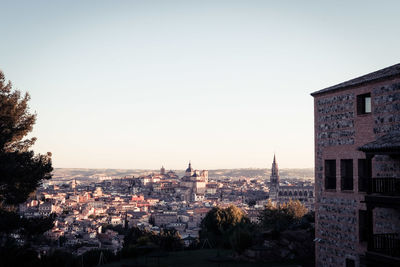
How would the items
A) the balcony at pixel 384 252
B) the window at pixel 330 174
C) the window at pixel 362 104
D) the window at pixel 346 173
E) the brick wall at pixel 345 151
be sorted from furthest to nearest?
1. the window at pixel 330 174
2. the window at pixel 346 173
3. the window at pixel 362 104
4. the brick wall at pixel 345 151
5. the balcony at pixel 384 252

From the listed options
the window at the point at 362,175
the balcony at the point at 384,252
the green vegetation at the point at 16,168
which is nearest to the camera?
the balcony at the point at 384,252

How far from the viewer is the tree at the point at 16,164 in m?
23.7

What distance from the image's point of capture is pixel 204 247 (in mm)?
38781

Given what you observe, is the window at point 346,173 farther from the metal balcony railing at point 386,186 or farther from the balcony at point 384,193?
the metal balcony railing at point 386,186

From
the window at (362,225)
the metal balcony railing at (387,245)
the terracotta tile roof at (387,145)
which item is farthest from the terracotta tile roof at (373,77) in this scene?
the metal balcony railing at (387,245)

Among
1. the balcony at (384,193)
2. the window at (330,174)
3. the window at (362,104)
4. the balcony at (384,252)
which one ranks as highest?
the window at (362,104)

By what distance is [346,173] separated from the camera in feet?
60.9

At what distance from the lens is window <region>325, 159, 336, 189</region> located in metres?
19.2

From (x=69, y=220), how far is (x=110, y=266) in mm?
158160

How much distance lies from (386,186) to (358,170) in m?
3.24

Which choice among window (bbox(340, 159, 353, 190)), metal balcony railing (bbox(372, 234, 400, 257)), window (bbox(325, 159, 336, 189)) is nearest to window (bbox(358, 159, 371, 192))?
window (bbox(340, 159, 353, 190))

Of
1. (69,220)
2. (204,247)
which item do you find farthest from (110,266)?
(69,220)

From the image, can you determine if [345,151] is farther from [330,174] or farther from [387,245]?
[387,245]

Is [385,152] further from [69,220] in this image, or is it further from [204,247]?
[69,220]
